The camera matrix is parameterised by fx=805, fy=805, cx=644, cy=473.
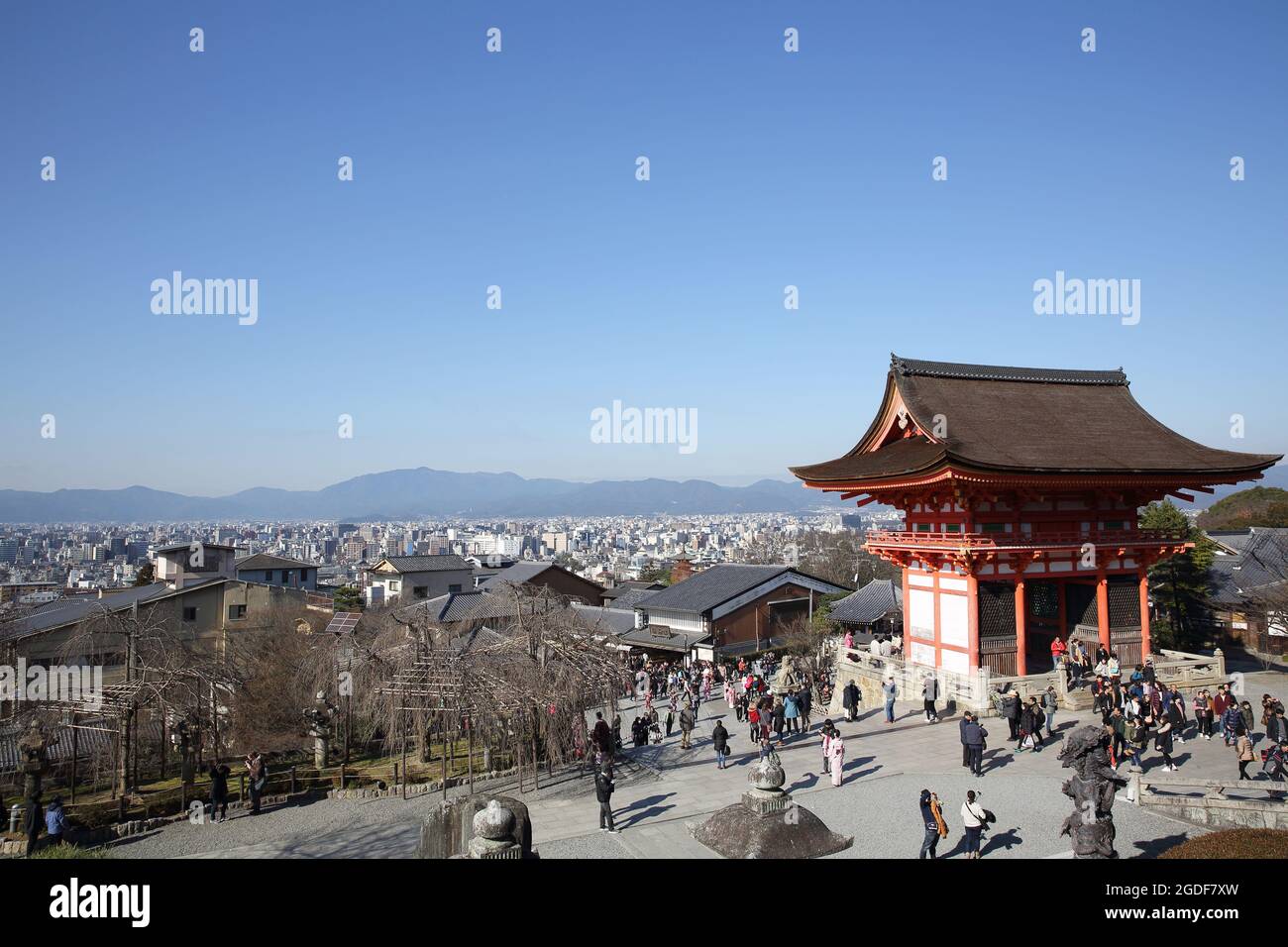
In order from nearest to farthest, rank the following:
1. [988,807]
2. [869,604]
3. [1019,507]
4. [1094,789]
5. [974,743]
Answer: [1094,789] < [988,807] < [974,743] < [1019,507] < [869,604]

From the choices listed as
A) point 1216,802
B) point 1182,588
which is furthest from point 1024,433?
point 1216,802

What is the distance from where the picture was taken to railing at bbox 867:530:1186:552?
81.4 feet

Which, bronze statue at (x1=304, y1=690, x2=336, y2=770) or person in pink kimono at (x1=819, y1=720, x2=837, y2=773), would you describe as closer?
person in pink kimono at (x1=819, y1=720, x2=837, y2=773)

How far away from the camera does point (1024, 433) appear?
89.1 ft

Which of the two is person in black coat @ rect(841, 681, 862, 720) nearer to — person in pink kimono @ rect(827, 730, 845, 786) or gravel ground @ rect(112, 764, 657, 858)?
person in pink kimono @ rect(827, 730, 845, 786)

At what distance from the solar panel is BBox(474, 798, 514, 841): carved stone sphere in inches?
822

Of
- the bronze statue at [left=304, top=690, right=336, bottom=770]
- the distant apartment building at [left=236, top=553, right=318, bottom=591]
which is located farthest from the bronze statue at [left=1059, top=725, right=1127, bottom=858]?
the distant apartment building at [left=236, top=553, right=318, bottom=591]

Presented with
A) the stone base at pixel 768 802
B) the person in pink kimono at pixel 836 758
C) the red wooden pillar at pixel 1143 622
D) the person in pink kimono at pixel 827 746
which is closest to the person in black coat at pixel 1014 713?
the person in pink kimono at pixel 827 746

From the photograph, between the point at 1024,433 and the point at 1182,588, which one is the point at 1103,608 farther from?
the point at 1182,588

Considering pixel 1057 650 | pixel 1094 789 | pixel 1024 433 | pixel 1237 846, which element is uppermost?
pixel 1024 433

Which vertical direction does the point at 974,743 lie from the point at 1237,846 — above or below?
below

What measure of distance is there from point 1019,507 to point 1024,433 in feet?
9.77
